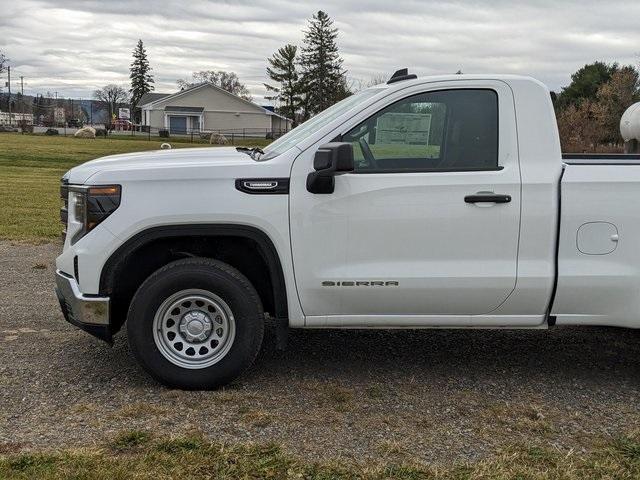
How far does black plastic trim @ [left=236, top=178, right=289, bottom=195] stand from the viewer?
424 cm

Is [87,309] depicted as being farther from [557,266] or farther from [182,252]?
[557,266]

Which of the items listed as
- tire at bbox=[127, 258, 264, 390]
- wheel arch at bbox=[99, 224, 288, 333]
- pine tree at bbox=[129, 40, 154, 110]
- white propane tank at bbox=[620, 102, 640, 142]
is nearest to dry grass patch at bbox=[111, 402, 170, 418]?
tire at bbox=[127, 258, 264, 390]

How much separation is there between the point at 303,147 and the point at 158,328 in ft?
4.90

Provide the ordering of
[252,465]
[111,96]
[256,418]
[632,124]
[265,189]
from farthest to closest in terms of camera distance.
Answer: [111,96] → [632,124] → [265,189] → [256,418] → [252,465]

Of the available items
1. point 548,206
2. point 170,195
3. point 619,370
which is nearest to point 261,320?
point 170,195

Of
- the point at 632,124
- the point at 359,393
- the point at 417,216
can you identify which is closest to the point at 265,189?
the point at 417,216

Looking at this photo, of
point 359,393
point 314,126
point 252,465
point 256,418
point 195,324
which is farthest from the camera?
point 314,126

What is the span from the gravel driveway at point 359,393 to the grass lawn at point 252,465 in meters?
0.13

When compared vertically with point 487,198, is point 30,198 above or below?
below

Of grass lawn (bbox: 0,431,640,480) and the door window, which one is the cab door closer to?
the door window

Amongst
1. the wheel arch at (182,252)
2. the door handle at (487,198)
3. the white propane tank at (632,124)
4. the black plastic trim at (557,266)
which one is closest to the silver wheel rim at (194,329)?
the wheel arch at (182,252)

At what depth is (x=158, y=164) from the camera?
4391 mm

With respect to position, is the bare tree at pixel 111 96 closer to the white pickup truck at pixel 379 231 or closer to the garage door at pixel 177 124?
the garage door at pixel 177 124

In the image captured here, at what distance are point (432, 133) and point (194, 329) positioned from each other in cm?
201
